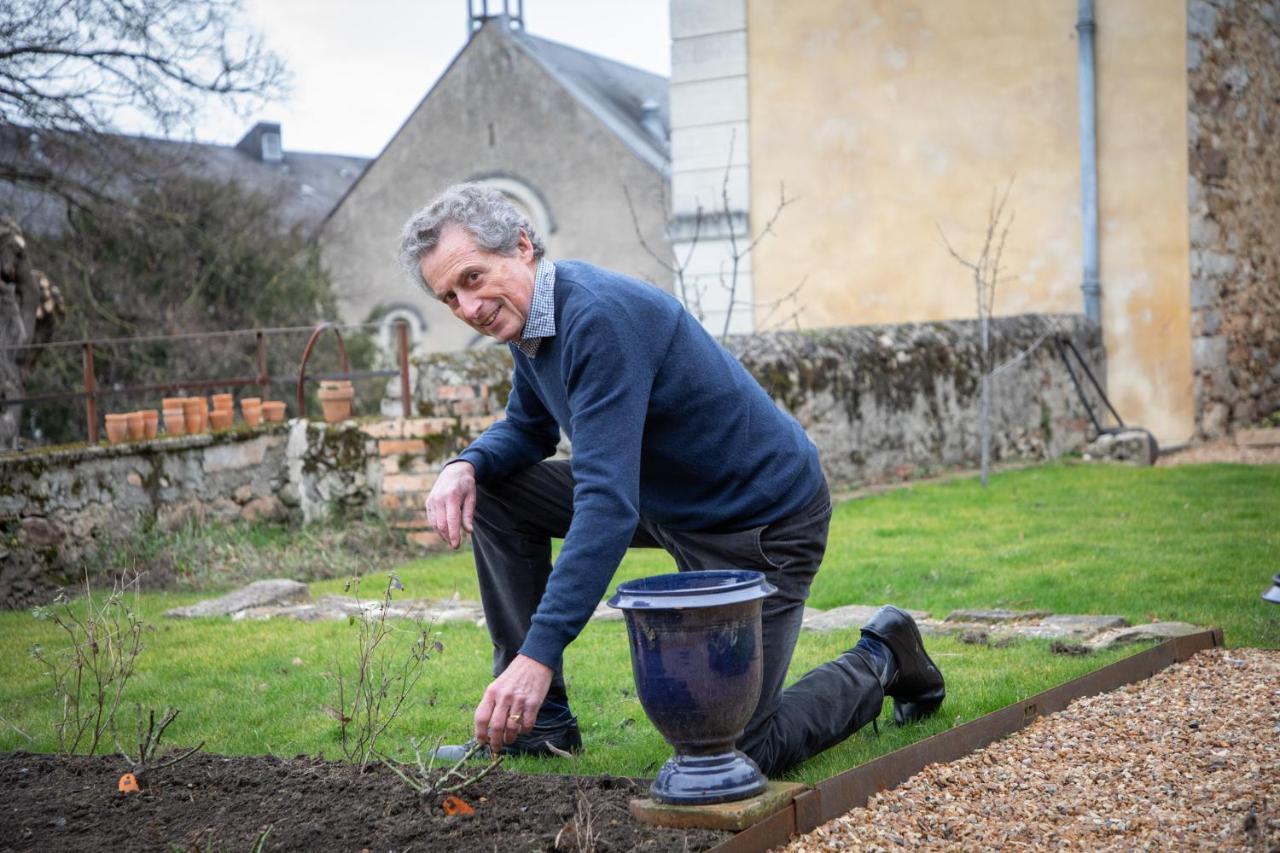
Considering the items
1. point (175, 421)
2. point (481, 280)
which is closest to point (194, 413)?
point (175, 421)

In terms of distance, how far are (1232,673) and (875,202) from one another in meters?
9.92

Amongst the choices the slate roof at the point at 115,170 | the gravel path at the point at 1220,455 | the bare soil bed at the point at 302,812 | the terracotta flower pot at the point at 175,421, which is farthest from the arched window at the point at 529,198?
the bare soil bed at the point at 302,812

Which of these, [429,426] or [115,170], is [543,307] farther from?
[115,170]

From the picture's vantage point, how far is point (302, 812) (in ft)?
9.47

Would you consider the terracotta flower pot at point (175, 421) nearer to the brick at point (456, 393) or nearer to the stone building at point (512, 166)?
the brick at point (456, 393)

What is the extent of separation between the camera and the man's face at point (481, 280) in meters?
3.08

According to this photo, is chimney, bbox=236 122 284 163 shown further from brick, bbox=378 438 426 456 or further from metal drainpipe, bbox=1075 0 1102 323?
brick, bbox=378 438 426 456

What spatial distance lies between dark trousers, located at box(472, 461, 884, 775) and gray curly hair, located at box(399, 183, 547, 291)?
797 mm

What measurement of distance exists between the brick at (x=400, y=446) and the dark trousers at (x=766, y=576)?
4417 mm

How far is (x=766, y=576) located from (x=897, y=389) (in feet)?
23.8

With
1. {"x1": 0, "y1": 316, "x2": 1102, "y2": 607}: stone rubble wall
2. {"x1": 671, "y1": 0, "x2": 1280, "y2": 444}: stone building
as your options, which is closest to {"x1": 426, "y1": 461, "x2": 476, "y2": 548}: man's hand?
{"x1": 0, "y1": 316, "x2": 1102, "y2": 607}: stone rubble wall

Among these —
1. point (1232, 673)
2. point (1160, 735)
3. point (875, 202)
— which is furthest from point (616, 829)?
point (875, 202)

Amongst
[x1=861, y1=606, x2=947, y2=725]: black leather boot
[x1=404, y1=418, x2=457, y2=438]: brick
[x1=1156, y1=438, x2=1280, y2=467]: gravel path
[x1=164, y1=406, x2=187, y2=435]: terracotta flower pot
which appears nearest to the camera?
[x1=861, y1=606, x2=947, y2=725]: black leather boot

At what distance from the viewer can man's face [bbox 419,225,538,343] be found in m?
3.08
